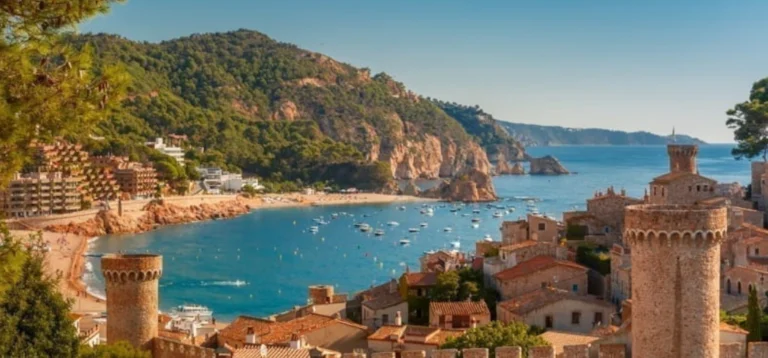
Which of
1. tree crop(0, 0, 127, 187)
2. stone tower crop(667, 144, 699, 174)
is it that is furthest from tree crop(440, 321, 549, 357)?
stone tower crop(667, 144, 699, 174)

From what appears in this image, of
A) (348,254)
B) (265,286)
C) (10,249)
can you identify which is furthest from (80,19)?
(348,254)

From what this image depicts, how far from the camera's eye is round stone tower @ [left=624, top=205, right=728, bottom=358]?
41.8ft

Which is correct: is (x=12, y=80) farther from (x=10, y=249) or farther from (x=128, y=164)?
(x=128, y=164)

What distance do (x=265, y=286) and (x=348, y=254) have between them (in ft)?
53.1

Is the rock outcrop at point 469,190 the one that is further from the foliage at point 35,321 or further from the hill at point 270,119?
the foliage at point 35,321

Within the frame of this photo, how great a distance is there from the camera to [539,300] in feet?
82.0

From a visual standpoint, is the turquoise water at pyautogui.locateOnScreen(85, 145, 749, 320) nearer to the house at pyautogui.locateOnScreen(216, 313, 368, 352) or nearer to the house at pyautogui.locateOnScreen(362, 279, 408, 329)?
the house at pyautogui.locateOnScreen(362, 279, 408, 329)

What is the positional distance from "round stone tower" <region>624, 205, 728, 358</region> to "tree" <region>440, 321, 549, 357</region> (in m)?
5.96

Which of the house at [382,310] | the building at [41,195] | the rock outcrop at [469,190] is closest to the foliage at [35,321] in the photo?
the house at [382,310]

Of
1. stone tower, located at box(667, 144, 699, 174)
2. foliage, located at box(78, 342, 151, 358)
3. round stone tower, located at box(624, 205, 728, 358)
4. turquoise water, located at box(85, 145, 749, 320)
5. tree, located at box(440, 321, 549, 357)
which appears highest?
stone tower, located at box(667, 144, 699, 174)

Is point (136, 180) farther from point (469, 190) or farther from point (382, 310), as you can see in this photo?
point (382, 310)

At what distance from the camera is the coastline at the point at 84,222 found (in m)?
47.0

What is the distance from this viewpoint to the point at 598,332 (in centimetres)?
2195

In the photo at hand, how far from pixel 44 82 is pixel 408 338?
16.4 m
